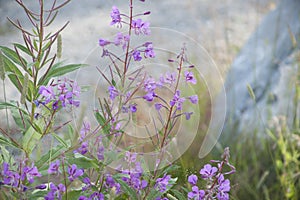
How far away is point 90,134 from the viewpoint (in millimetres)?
1111

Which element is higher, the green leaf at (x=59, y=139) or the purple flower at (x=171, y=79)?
the purple flower at (x=171, y=79)

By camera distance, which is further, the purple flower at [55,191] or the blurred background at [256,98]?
the blurred background at [256,98]

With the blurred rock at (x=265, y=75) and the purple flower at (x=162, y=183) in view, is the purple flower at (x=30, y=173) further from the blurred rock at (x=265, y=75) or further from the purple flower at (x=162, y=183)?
the blurred rock at (x=265, y=75)

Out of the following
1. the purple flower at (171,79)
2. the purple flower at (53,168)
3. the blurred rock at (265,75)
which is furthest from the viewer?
the blurred rock at (265,75)

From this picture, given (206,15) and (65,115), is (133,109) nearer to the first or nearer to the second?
(65,115)

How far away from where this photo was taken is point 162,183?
1066 mm

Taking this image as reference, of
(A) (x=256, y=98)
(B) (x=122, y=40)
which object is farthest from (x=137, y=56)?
(A) (x=256, y=98)

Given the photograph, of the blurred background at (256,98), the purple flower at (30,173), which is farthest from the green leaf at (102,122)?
the blurred background at (256,98)

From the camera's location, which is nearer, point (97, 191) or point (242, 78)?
point (97, 191)

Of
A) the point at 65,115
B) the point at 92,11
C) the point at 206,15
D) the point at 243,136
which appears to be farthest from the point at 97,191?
the point at 206,15

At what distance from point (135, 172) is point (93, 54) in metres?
0.34

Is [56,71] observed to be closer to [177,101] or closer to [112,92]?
[112,92]

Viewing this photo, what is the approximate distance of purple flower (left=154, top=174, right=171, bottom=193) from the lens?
1065 millimetres

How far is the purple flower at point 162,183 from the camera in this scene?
3.50ft
